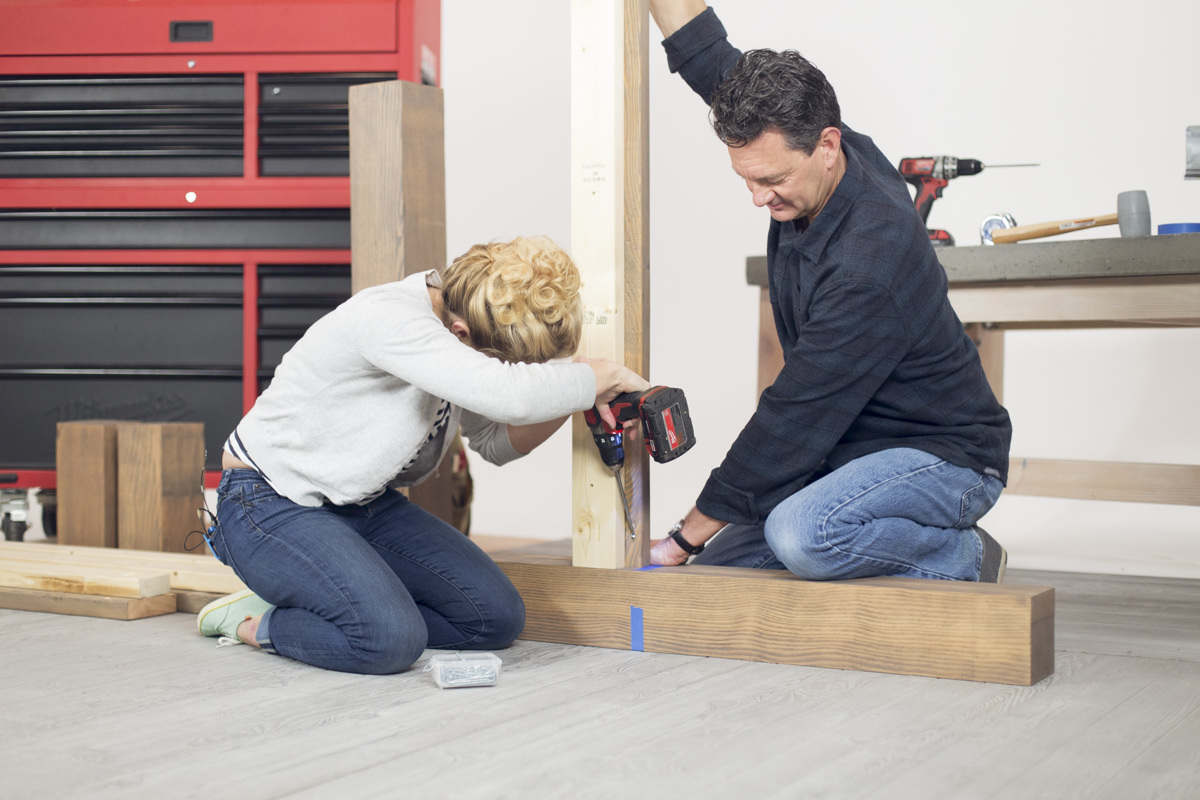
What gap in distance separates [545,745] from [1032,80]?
3.58 metres

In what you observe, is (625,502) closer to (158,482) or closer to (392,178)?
(392,178)

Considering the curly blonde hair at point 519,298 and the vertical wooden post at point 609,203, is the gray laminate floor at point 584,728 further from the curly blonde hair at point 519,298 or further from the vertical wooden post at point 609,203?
the curly blonde hair at point 519,298

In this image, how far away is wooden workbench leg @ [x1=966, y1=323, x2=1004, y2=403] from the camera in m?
3.26

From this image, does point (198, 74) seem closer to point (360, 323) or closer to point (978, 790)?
point (360, 323)

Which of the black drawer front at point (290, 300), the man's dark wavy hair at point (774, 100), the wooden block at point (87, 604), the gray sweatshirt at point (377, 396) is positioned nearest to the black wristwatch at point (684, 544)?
the gray sweatshirt at point (377, 396)

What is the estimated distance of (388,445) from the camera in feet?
6.03

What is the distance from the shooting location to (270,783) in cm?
124

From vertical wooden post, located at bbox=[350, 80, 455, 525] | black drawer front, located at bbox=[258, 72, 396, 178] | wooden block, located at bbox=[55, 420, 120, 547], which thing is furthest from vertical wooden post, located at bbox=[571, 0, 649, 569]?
wooden block, located at bbox=[55, 420, 120, 547]

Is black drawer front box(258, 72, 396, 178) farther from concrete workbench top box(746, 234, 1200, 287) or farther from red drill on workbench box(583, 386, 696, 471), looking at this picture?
concrete workbench top box(746, 234, 1200, 287)

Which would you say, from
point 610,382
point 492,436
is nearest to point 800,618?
point 610,382

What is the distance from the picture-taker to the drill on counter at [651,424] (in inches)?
72.9

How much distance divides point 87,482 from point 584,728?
176 cm

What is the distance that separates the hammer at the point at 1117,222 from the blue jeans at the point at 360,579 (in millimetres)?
1475

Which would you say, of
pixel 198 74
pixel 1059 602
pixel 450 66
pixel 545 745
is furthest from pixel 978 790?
pixel 450 66
